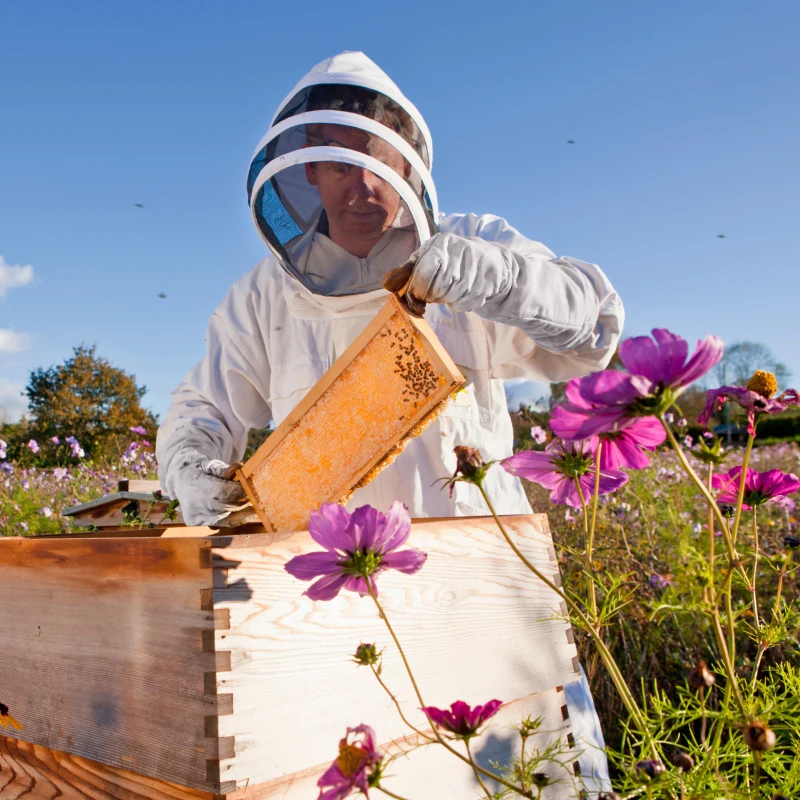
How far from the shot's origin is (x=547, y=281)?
2.36m

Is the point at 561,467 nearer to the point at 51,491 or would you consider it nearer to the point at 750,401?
the point at 750,401

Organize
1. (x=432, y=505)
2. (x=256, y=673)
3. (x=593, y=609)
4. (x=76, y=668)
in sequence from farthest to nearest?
(x=432, y=505) → (x=76, y=668) → (x=256, y=673) → (x=593, y=609)

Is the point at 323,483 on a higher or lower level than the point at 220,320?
lower

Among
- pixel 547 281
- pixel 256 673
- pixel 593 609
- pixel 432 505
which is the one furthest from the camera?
pixel 432 505

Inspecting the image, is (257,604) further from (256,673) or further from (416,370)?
(416,370)

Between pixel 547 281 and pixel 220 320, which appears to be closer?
pixel 547 281

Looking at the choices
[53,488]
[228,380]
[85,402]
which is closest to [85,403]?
[85,402]

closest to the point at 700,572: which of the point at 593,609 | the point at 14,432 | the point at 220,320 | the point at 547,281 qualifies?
the point at 593,609

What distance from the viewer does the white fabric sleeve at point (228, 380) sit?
3205mm

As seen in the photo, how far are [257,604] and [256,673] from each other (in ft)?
0.42

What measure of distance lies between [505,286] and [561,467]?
4.22ft

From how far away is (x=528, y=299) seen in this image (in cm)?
226

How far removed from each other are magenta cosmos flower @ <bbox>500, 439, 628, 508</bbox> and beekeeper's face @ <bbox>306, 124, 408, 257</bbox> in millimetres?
1796

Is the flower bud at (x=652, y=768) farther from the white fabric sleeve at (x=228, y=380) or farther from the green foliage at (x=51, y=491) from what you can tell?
the green foliage at (x=51, y=491)
